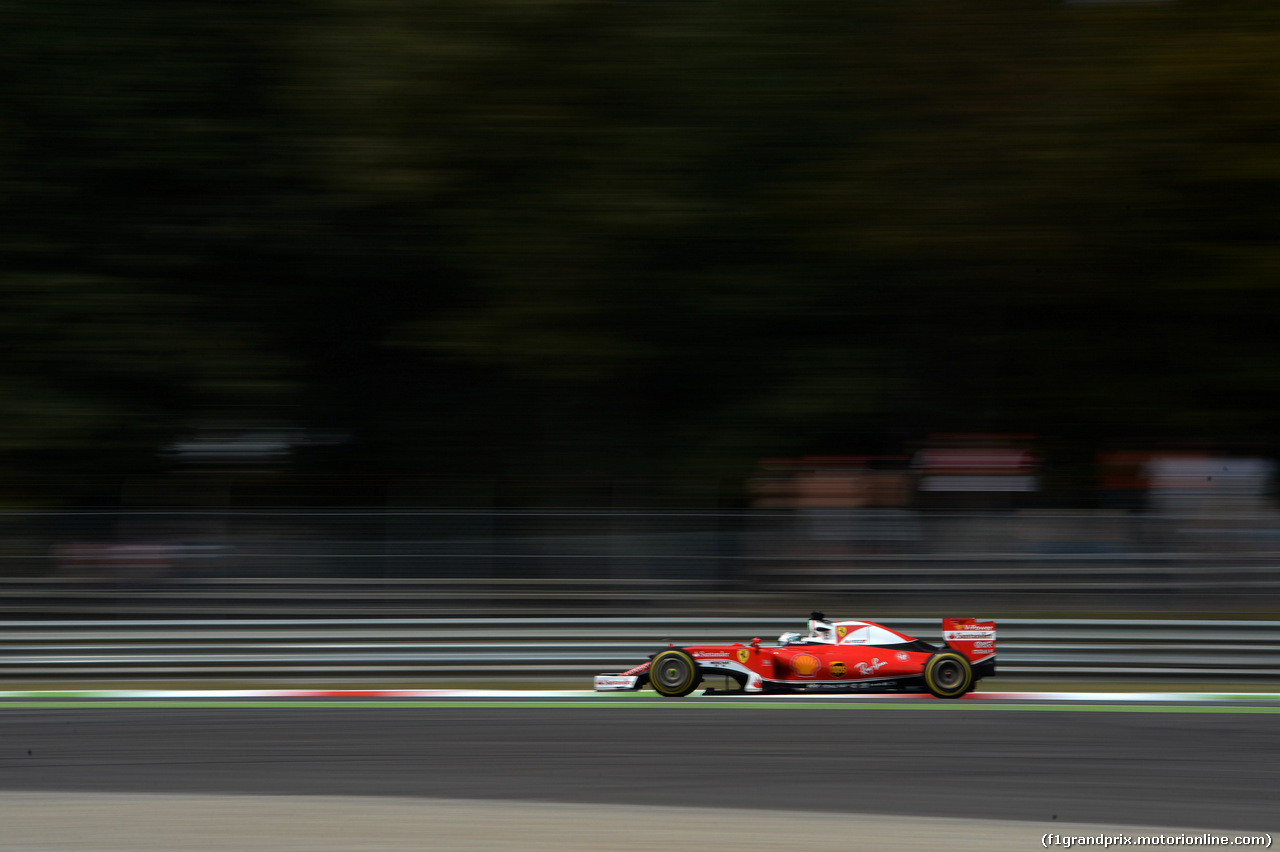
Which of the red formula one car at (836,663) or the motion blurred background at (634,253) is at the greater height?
the motion blurred background at (634,253)

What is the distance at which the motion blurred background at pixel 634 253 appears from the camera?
11094 millimetres

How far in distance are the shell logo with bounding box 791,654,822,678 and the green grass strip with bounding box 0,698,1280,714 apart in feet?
0.63

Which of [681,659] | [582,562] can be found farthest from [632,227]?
[681,659]

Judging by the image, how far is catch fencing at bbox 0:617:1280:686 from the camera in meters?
8.99

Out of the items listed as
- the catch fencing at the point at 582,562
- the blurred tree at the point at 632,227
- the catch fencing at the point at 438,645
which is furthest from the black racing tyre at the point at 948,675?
the blurred tree at the point at 632,227

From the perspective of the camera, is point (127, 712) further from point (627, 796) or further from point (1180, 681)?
point (1180, 681)

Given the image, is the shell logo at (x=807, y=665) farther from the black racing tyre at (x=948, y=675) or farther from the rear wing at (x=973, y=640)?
the rear wing at (x=973, y=640)

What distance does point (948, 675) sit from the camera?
8000mm

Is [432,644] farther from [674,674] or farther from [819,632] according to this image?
[819,632]

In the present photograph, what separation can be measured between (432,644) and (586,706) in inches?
70.7

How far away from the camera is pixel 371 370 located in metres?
12.5

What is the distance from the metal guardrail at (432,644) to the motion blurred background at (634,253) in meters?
1.69

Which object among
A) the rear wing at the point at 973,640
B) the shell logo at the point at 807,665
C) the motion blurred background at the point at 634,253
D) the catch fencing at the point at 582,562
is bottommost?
the shell logo at the point at 807,665

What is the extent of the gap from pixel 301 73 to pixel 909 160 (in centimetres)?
540
